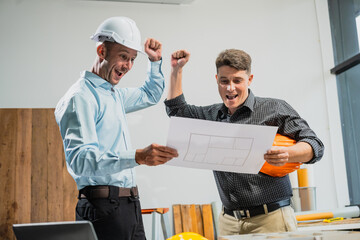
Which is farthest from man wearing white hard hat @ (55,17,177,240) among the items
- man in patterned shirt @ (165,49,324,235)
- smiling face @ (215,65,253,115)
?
smiling face @ (215,65,253,115)

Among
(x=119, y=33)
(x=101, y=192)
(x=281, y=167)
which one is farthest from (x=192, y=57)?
(x=101, y=192)

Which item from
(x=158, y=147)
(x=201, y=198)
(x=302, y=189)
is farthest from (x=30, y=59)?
(x=158, y=147)

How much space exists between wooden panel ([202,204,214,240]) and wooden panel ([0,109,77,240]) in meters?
1.50

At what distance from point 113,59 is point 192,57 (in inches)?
132

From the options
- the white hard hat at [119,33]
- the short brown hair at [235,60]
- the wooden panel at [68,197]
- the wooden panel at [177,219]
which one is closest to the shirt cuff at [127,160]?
the white hard hat at [119,33]

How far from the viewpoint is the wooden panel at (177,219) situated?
491 cm

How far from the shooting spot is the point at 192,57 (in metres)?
5.44

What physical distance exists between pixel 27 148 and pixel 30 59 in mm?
1211

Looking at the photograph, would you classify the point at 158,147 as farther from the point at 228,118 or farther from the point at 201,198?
the point at 201,198

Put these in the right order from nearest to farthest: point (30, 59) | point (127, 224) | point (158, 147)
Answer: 1. point (158, 147)
2. point (127, 224)
3. point (30, 59)

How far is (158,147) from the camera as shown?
1685 mm

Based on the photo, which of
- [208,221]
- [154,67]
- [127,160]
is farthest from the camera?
[208,221]

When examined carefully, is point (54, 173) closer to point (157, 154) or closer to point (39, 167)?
point (39, 167)

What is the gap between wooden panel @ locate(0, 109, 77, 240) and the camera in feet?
14.2
